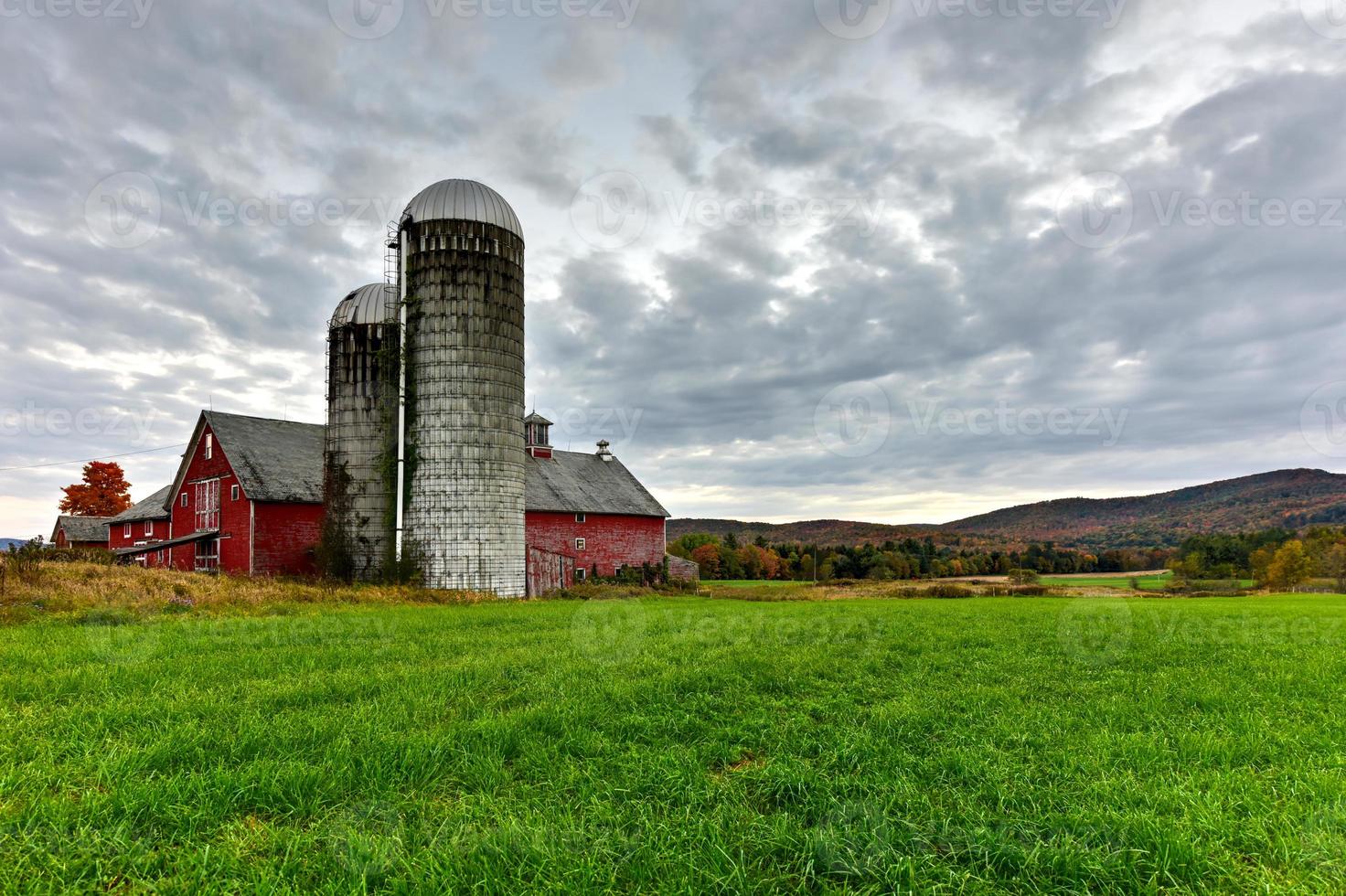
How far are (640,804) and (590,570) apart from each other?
114ft

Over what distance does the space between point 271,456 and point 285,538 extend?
4.44 metres

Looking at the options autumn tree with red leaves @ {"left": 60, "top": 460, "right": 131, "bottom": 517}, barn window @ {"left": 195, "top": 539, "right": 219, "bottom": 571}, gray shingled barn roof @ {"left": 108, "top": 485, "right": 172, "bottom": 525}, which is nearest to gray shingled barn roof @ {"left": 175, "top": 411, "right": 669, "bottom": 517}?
barn window @ {"left": 195, "top": 539, "right": 219, "bottom": 571}

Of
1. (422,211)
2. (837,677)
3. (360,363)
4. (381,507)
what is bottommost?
(837,677)

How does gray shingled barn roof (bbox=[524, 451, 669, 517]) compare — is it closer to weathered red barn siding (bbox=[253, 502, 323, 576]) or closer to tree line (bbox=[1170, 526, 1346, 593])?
weathered red barn siding (bbox=[253, 502, 323, 576])

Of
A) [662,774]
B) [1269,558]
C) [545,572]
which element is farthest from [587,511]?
[1269,558]

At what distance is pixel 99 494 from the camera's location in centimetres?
6134

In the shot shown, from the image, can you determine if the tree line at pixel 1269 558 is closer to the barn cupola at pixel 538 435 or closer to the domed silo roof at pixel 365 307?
the barn cupola at pixel 538 435

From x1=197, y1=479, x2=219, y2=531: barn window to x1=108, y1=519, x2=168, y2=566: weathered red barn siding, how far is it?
2123mm

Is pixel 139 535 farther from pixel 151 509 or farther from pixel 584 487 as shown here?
pixel 584 487

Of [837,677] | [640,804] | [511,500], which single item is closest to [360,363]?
[511,500]

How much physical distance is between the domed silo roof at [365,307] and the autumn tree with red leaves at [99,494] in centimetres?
5001

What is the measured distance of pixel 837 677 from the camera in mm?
7656

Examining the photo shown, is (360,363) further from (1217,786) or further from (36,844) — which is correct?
(1217,786)

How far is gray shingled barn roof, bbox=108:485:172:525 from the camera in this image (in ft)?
115
